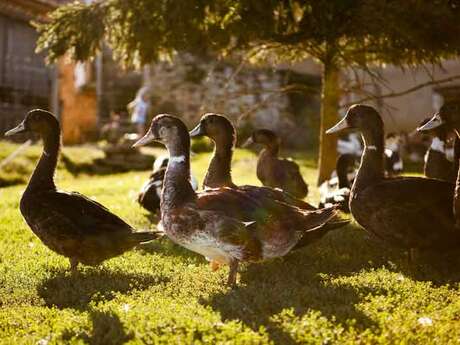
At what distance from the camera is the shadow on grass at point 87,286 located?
227 inches

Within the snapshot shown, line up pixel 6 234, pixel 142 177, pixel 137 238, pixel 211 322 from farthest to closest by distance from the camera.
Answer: pixel 142 177, pixel 6 234, pixel 137 238, pixel 211 322

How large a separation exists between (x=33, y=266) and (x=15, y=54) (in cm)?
1834

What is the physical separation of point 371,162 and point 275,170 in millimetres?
2973

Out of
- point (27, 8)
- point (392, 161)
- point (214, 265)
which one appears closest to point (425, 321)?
point (214, 265)

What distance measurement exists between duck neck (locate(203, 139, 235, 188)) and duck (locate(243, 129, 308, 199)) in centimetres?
245

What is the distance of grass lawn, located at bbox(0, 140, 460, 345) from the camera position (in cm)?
478

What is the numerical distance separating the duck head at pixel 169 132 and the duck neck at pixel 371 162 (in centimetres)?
208

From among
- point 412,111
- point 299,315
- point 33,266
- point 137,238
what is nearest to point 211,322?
point 299,315

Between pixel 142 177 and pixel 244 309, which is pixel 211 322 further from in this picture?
pixel 142 177

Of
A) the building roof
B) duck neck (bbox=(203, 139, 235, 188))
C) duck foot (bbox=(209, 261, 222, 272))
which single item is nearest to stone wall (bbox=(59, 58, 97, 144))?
the building roof

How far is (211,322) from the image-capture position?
194 inches

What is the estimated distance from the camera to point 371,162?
7.28 m

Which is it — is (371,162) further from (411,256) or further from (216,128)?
(216,128)

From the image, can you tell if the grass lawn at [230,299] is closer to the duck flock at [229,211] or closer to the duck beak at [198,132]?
the duck flock at [229,211]
